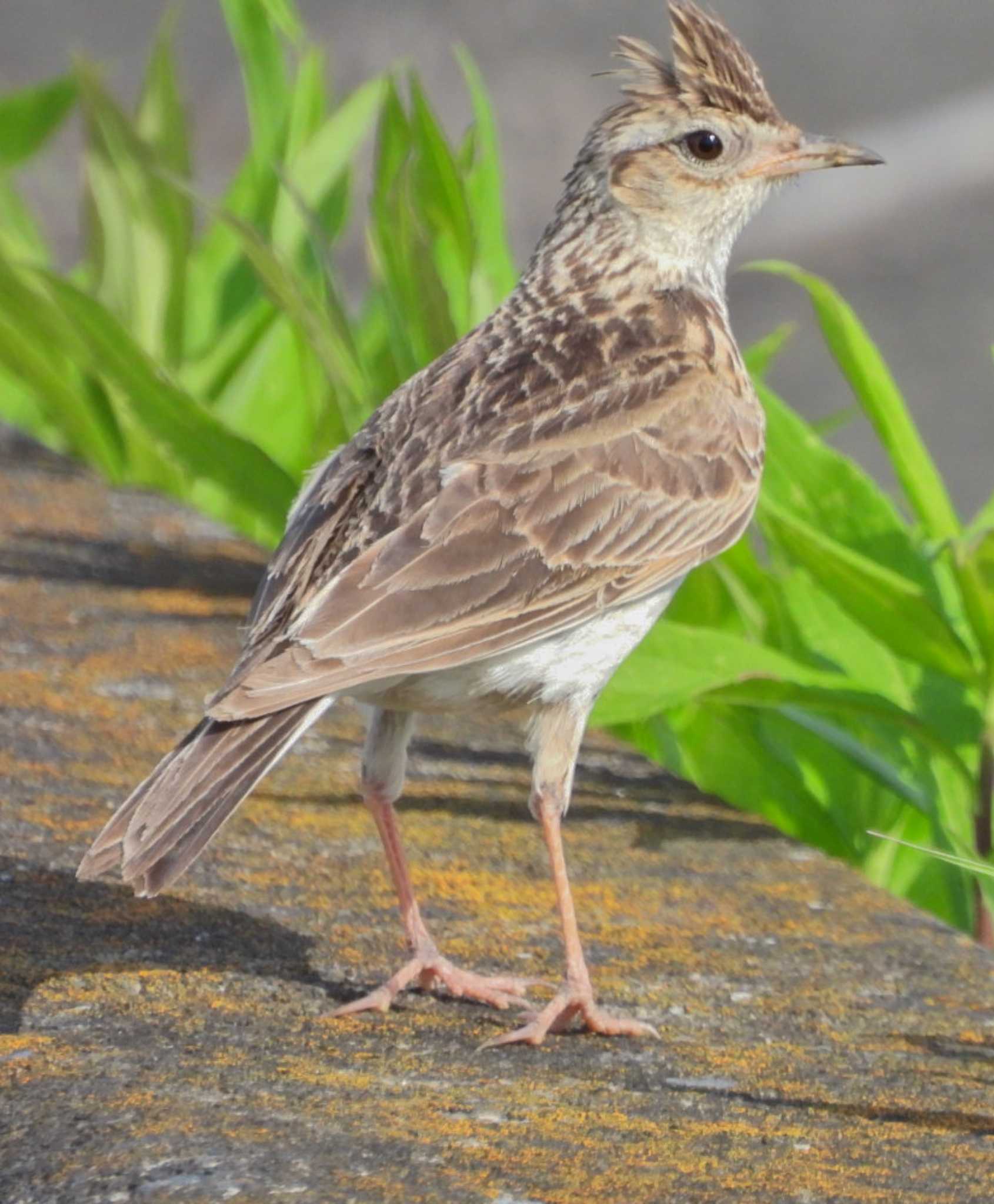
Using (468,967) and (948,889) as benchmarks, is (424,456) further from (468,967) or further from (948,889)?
(948,889)

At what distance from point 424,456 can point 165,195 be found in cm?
300

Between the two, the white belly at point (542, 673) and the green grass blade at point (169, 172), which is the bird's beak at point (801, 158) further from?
the green grass blade at point (169, 172)

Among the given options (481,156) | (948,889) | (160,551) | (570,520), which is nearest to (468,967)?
(570,520)

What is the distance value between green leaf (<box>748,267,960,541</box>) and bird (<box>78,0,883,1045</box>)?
0.28 meters

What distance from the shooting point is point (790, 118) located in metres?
12.4

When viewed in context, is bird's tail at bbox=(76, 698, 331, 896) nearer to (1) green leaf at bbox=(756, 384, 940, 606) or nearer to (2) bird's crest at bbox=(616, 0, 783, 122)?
(1) green leaf at bbox=(756, 384, 940, 606)

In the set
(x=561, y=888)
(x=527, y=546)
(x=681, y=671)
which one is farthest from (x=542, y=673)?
(x=681, y=671)

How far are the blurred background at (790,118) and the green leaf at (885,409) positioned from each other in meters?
7.08

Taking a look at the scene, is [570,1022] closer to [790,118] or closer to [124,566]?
[124,566]

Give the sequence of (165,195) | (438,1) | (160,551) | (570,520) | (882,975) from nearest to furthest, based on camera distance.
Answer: (882,975)
(570,520)
(160,551)
(165,195)
(438,1)

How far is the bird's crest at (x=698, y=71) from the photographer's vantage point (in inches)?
179

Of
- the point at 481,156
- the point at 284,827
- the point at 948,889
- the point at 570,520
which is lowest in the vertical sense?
A: the point at 948,889

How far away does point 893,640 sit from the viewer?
14.9 ft

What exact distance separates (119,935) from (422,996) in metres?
0.49
